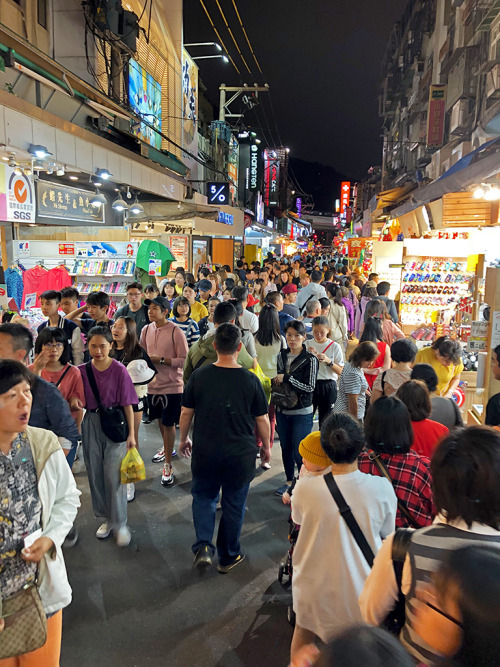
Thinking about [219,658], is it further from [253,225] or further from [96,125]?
[253,225]

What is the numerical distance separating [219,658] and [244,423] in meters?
1.54

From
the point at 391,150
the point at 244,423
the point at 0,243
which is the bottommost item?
the point at 244,423

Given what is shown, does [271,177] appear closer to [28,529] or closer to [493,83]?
[493,83]

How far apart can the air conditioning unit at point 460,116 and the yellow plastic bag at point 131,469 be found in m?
16.5

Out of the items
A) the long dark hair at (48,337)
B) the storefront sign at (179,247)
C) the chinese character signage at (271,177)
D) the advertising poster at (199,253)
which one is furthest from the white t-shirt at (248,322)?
the chinese character signage at (271,177)

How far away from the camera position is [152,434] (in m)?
6.76

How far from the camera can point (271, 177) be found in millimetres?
41562

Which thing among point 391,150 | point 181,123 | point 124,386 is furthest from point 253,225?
point 124,386

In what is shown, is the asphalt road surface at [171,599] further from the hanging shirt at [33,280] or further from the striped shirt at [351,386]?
the hanging shirt at [33,280]

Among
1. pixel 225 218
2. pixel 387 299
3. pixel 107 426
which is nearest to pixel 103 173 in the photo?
pixel 387 299

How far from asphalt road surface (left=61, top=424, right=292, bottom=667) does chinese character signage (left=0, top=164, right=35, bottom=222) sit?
14.9ft

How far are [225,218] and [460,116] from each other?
933 cm

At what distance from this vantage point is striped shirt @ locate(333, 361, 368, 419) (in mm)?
4605

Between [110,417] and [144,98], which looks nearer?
[110,417]
